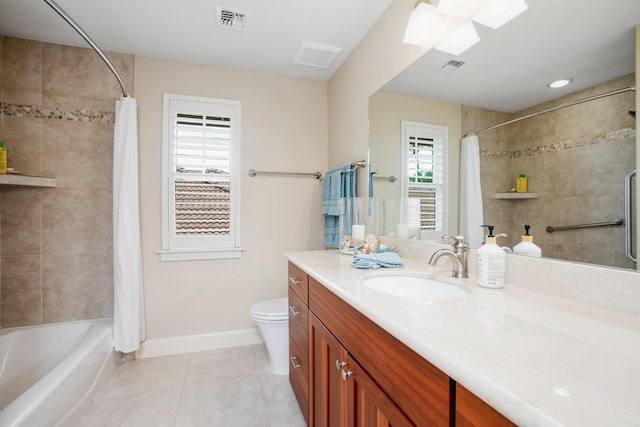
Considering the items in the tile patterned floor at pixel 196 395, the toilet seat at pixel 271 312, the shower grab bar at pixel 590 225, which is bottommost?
the tile patterned floor at pixel 196 395

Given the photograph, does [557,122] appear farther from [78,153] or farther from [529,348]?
[78,153]

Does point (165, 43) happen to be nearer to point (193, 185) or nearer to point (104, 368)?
point (193, 185)

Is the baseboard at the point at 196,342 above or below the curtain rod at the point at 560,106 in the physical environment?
below

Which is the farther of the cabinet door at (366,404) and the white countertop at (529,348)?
the cabinet door at (366,404)

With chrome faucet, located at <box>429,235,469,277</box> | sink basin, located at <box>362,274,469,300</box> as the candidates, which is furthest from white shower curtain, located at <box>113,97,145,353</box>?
chrome faucet, located at <box>429,235,469,277</box>

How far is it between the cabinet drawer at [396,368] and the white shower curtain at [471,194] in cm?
63

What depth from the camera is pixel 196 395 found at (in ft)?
5.78

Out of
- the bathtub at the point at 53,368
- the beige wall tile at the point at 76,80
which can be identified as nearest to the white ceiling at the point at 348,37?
the beige wall tile at the point at 76,80

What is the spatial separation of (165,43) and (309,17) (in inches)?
42.2

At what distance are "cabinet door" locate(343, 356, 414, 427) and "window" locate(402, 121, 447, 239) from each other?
801mm

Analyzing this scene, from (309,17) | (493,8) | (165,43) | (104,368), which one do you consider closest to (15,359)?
(104,368)

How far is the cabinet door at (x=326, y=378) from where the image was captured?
992mm

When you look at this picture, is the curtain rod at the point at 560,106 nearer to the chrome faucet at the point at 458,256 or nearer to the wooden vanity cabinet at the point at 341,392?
the chrome faucet at the point at 458,256

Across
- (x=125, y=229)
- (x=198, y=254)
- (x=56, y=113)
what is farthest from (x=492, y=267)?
(x=56, y=113)
